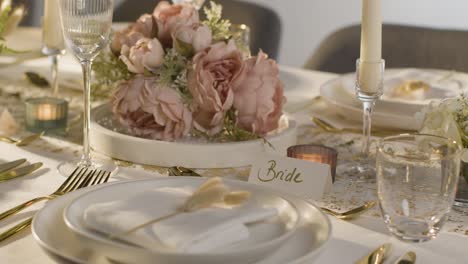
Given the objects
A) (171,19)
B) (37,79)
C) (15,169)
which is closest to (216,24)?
(171,19)

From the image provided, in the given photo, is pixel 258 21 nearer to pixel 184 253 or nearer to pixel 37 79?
pixel 37 79

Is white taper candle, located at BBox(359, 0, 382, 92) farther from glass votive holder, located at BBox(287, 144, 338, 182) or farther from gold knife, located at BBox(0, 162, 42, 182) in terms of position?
gold knife, located at BBox(0, 162, 42, 182)

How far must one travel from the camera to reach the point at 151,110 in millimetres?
1438

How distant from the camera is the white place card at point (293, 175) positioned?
4.19 feet

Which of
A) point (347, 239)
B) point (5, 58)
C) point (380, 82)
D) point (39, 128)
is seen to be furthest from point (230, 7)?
point (347, 239)

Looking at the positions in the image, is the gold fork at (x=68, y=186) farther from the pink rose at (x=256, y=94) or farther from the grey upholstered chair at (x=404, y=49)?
the grey upholstered chair at (x=404, y=49)

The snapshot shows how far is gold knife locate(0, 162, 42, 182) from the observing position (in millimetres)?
1327

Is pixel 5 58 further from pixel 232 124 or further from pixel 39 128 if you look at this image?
pixel 232 124

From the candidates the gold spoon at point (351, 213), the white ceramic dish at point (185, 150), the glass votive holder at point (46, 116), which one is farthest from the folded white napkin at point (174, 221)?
the glass votive holder at point (46, 116)

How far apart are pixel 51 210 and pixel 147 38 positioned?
0.51 m

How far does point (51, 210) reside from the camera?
1043 mm

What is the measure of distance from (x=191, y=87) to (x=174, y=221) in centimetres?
52

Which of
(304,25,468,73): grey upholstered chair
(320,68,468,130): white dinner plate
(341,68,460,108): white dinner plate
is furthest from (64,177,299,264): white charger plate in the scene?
(304,25,468,73): grey upholstered chair

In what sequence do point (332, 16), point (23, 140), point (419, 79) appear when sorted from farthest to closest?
point (332, 16)
point (419, 79)
point (23, 140)
